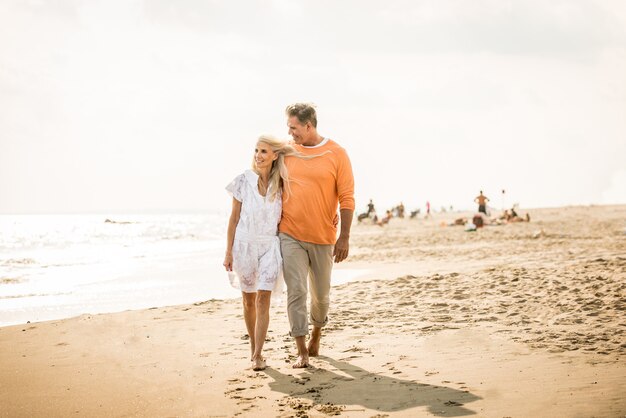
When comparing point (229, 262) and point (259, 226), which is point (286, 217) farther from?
point (229, 262)

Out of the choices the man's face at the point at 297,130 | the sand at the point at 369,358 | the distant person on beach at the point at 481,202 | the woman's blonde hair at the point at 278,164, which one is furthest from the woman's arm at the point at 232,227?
the distant person on beach at the point at 481,202

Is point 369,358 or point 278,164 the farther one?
point 369,358

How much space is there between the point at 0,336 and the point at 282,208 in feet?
13.6

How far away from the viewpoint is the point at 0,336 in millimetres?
7023

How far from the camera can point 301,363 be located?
5176 mm

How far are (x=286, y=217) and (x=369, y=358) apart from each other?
1485 mm

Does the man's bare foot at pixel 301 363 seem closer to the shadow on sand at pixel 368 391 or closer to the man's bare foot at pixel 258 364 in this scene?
the shadow on sand at pixel 368 391

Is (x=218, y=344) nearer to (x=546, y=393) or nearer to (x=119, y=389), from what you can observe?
(x=119, y=389)

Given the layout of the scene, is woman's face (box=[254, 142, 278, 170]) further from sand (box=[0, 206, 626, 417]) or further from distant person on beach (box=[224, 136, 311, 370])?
sand (box=[0, 206, 626, 417])

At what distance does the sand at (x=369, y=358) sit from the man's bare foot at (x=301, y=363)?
103mm

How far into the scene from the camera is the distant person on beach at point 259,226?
5.19 metres

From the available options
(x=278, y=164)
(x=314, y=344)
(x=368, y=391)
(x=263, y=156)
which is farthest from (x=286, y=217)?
(x=368, y=391)

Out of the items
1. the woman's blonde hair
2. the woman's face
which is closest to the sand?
the woman's blonde hair

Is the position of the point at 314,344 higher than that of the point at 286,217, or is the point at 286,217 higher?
the point at 286,217
